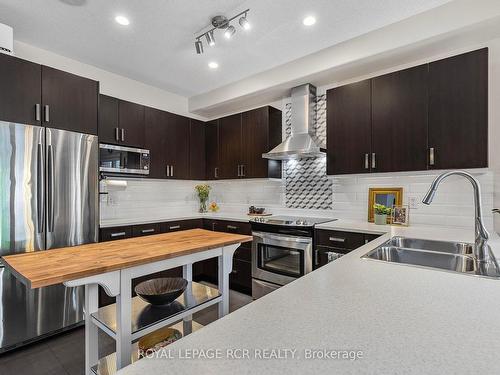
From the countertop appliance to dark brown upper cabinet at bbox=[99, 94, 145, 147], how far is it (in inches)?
71.8

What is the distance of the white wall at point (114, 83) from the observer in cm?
275

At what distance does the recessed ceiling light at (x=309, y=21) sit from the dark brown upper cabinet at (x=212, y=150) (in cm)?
200

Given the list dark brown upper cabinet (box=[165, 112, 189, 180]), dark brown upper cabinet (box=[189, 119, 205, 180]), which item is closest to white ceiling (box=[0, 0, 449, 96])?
dark brown upper cabinet (box=[165, 112, 189, 180])

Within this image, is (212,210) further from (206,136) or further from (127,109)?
(127,109)

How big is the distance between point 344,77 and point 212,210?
106 inches

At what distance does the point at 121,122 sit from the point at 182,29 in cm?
137

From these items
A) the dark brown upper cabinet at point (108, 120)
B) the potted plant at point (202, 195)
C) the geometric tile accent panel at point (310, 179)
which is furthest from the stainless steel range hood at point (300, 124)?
the dark brown upper cabinet at point (108, 120)

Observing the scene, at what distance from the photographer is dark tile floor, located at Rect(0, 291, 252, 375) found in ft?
6.27

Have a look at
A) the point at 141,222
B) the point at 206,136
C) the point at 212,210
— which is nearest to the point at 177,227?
the point at 141,222

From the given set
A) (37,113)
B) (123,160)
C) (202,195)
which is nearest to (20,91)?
(37,113)

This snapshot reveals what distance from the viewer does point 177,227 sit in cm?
341

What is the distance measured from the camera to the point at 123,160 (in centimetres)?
319

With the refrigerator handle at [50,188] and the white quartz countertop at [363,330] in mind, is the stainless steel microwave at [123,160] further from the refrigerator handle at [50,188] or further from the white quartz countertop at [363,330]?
the white quartz countertop at [363,330]

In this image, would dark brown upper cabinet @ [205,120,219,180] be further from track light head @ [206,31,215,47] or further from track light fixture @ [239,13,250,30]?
track light fixture @ [239,13,250,30]
